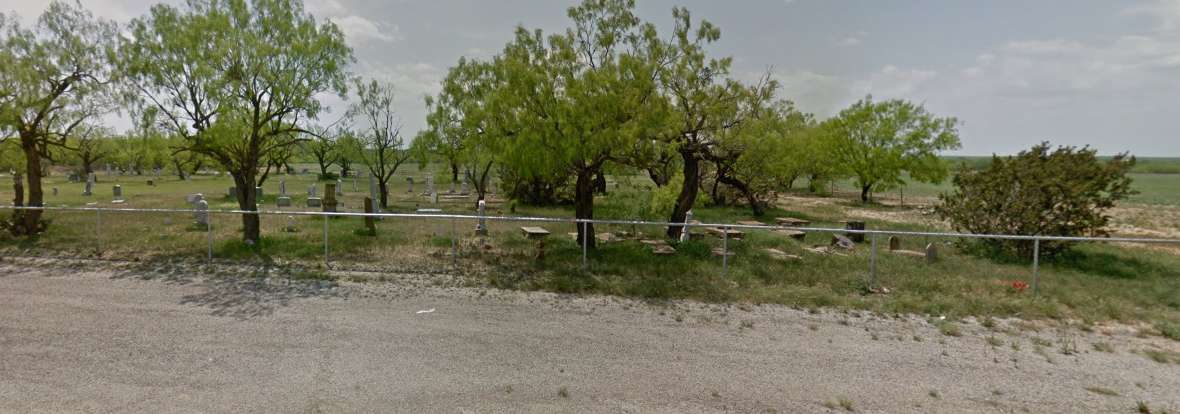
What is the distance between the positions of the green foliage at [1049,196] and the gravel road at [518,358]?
650 cm

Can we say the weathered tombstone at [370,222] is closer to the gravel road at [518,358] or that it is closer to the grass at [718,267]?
the grass at [718,267]

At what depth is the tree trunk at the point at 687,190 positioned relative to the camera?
1356 cm

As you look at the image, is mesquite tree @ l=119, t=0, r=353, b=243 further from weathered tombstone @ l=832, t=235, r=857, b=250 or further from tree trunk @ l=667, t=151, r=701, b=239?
weathered tombstone @ l=832, t=235, r=857, b=250

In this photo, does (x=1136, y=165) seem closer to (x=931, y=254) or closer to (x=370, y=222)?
(x=931, y=254)

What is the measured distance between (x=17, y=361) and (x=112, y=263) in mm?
5718

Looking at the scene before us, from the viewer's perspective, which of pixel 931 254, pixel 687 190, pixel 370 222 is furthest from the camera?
pixel 370 222

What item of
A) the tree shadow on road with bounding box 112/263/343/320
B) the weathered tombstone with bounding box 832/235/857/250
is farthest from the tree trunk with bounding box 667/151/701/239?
the tree shadow on road with bounding box 112/263/343/320

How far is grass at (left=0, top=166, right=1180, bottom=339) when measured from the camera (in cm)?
732

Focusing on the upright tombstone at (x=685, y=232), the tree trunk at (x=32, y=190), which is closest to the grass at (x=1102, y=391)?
the upright tombstone at (x=685, y=232)

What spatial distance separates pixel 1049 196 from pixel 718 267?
27.7 ft

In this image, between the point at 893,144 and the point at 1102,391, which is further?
the point at 893,144

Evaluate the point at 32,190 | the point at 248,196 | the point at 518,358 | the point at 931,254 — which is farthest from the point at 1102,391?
the point at 32,190

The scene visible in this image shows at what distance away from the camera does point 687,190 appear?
13891 mm

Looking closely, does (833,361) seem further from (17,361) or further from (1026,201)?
(1026,201)
